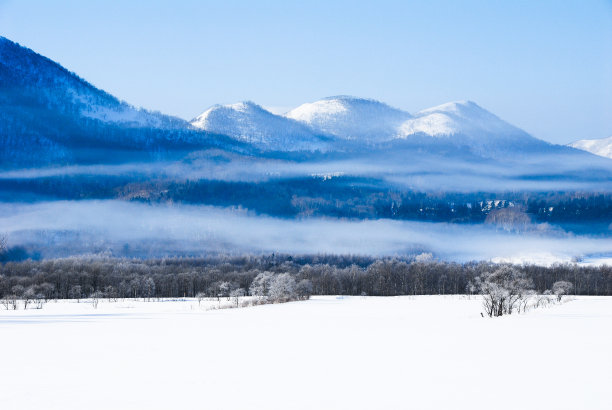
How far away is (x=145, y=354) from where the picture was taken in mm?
29312

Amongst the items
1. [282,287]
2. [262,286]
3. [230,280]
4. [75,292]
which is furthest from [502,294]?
[230,280]

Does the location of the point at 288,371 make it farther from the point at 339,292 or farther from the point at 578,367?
the point at 339,292

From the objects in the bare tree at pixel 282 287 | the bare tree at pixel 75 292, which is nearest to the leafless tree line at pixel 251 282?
the bare tree at pixel 282 287

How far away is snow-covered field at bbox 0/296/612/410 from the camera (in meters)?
20.0

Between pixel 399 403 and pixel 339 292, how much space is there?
412ft

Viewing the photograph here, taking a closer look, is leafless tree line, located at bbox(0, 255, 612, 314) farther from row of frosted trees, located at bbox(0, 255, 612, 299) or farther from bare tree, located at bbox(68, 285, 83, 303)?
bare tree, located at bbox(68, 285, 83, 303)

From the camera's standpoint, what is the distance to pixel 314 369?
2508cm

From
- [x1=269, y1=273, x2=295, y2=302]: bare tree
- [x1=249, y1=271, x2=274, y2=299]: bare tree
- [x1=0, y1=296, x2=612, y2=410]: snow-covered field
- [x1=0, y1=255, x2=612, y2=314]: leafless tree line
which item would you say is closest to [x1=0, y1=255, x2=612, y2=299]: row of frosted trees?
[x1=0, y1=255, x2=612, y2=314]: leafless tree line

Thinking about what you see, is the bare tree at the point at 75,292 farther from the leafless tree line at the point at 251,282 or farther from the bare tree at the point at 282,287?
the bare tree at the point at 282,287

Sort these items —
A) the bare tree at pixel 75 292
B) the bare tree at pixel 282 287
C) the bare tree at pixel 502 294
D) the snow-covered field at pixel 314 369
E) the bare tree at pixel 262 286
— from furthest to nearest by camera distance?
the bare tree at pixel 75 292 → the bare tree at pixel 262 286 → the bare tree at pixel 282 287 → the bare tree at pixel 502 294 → the snow-covered field at pixel 314 369

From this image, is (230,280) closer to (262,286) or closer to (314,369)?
(262,286)

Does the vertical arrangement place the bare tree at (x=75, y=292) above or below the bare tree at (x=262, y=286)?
below

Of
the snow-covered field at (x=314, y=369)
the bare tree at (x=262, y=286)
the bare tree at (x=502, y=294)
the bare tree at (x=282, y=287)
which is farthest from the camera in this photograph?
the bare tree at (x=262, y=286)

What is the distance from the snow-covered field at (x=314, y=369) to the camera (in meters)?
20.0
